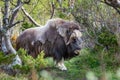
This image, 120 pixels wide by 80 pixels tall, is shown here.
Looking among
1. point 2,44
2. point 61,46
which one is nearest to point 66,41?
point 61,46

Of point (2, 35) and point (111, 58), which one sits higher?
point (2, 35)

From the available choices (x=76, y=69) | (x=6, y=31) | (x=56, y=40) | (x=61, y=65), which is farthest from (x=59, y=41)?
(x=6, y=31)

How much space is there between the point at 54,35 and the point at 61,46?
32 centimetres

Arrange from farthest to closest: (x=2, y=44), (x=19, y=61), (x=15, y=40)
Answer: (x=15, y=40) < (x=2, y=44) < (x=19, y=61)

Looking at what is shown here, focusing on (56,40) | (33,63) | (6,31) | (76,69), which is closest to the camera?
(33,63)

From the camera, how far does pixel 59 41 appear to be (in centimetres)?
827

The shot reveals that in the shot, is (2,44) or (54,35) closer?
(2,44)

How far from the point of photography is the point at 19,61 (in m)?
6.66

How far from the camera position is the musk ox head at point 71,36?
26.7 feet

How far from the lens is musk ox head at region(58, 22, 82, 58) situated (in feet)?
26.7

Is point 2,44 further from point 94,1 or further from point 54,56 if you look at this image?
point 94,1

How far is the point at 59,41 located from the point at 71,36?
319mm

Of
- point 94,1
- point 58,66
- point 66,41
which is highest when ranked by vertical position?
point 94,1

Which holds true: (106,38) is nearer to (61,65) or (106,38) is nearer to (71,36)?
(71,36)
